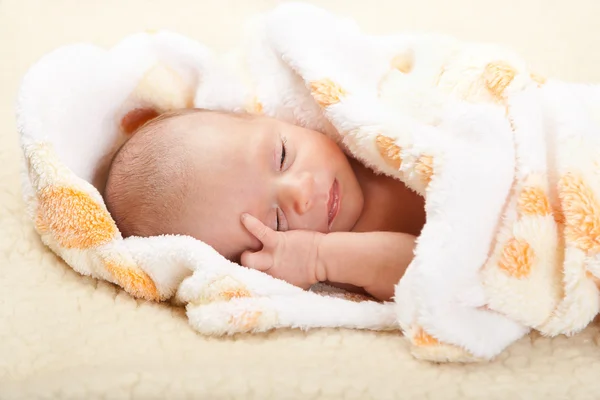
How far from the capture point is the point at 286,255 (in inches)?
43.0

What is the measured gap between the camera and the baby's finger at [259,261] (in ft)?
3.58

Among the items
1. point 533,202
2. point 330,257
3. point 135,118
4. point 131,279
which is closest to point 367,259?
point 330,257

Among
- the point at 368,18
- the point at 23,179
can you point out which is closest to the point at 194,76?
the point at 23,179

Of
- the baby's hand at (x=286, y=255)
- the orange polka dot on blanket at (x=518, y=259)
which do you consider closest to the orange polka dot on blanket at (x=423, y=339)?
the orange polka dot on blanket at (x=518, y=259)

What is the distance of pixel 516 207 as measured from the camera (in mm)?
932

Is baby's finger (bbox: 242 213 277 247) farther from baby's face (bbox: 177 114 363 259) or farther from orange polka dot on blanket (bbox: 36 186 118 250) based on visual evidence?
orange polka dot on blanket (bbox: 36 186 118 250)

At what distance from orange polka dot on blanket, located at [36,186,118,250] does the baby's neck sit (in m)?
0.44

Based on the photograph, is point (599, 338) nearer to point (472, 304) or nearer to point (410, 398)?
point (472, 304)

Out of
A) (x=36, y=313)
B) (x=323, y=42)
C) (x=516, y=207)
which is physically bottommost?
(x=36, y=313)

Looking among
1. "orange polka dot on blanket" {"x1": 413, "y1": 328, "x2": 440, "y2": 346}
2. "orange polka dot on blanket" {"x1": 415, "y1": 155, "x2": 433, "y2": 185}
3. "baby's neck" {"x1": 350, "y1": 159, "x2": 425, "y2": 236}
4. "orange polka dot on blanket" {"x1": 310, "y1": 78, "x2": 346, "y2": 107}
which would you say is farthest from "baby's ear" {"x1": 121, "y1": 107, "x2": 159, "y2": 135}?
"orange polka dot on blanket" {"x1": 413, "y1": 328, "x2": 440, "y2": 346}

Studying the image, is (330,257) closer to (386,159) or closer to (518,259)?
(386,159)

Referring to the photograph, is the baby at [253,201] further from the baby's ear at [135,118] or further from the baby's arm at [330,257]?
the baby's ear at [135,118]

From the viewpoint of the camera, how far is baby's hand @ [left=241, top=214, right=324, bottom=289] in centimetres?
109

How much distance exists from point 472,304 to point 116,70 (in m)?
0.81
